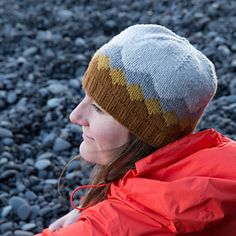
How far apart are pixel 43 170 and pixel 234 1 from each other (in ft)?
11.6

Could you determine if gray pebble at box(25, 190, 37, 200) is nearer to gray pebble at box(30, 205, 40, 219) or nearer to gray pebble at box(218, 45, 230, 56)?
gray pebble at box(30, 205, 40, 219)

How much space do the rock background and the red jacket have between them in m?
1.34

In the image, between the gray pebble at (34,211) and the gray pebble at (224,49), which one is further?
the gray pebble at (224,49)

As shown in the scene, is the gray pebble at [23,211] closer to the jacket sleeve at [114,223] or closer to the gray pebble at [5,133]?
the gray pebble at [5,133]

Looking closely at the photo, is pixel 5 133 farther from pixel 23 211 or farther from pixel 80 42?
pixel 80 42

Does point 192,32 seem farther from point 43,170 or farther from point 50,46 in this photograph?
point 43,170

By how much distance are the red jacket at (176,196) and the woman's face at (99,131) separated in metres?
0.14

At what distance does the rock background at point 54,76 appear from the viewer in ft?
13.0

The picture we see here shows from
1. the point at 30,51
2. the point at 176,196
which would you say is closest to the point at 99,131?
the point at 176,196

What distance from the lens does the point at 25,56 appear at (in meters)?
5.79

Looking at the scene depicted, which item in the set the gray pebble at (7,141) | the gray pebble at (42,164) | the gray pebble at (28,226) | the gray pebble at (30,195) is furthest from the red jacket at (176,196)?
the gray pebble at (7,141)

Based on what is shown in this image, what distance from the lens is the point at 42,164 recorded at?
417cm

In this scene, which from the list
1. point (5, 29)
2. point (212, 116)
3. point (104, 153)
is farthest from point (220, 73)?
point (104, 153)

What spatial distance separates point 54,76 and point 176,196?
3.38 metres
